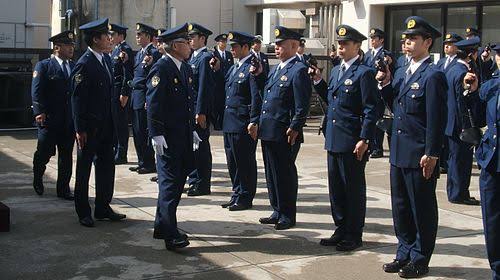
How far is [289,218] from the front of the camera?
21.9 feet

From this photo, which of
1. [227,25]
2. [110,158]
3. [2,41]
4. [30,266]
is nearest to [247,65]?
[110,158]

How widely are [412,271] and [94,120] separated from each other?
3288 millimetres

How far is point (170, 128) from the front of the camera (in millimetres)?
5879

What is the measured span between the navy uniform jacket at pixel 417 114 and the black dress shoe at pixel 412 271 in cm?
75

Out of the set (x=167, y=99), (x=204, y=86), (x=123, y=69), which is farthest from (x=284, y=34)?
(x=123, y=69)

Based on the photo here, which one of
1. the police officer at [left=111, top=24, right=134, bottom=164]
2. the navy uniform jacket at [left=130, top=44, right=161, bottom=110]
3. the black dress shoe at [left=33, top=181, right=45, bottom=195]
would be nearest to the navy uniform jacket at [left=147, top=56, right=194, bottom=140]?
the black dress shoe at [left=33, top=181, right=45, bottom=195]

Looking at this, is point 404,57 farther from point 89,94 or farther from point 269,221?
point 89,94

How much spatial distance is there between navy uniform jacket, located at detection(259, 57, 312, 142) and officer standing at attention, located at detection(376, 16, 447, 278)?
1155 millimetres

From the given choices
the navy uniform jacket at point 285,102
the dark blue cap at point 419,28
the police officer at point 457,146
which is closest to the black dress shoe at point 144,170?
the navy uniform jacket at point 285,102

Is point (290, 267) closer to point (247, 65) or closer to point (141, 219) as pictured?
point (141, 219)

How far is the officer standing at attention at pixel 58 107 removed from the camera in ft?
25.6

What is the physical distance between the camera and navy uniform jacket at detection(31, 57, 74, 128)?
25.6ft

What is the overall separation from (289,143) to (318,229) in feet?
2.91

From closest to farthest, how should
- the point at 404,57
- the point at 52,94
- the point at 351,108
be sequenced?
the point at 351,108 → the point at 52,94 → the point at 404,57
